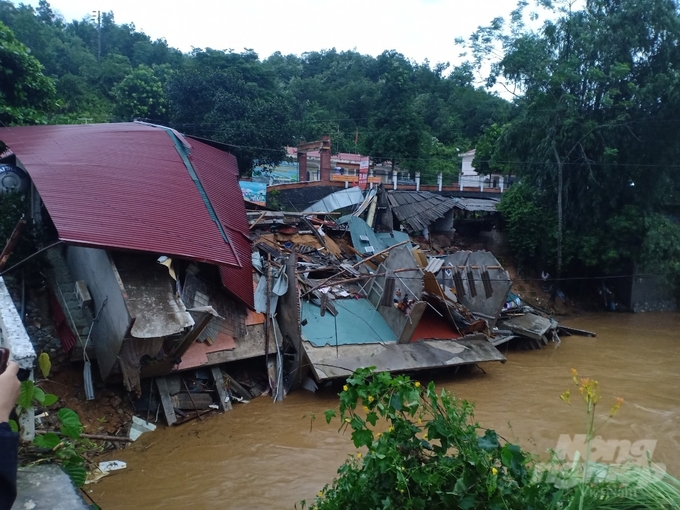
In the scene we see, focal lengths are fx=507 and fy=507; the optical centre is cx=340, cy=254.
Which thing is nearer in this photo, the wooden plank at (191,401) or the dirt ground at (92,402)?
the dirt ground at (92,402)

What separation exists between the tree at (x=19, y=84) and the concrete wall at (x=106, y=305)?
21.1 ft

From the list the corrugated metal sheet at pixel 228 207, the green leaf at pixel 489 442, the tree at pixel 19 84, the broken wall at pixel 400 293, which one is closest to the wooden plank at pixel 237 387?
the corrugated metal sheet at pixel 228 207

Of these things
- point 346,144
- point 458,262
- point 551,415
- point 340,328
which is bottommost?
point 551,415

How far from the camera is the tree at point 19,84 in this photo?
12.5 meters

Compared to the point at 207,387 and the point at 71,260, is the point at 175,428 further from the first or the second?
the point at 71,260

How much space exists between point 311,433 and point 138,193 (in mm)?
5135

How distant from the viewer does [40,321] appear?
8750 mm

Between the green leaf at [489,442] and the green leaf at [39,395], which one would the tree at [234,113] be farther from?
the green leaf at [489,442]

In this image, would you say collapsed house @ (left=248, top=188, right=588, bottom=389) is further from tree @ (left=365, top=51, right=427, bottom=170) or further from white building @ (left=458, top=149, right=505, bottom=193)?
white building @ (left=458, top=149, right=505, bottom=193)

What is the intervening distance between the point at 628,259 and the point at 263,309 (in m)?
14.4

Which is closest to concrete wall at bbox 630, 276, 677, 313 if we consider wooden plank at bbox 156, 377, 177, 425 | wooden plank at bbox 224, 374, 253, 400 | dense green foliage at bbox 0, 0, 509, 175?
dense green foliage at bbox 0, 0, 509, 175

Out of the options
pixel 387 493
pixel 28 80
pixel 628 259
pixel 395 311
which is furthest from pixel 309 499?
pixel 628 259

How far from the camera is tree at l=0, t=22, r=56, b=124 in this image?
12.5 metres

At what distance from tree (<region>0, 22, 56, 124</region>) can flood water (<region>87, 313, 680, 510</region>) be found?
9.46 meters
